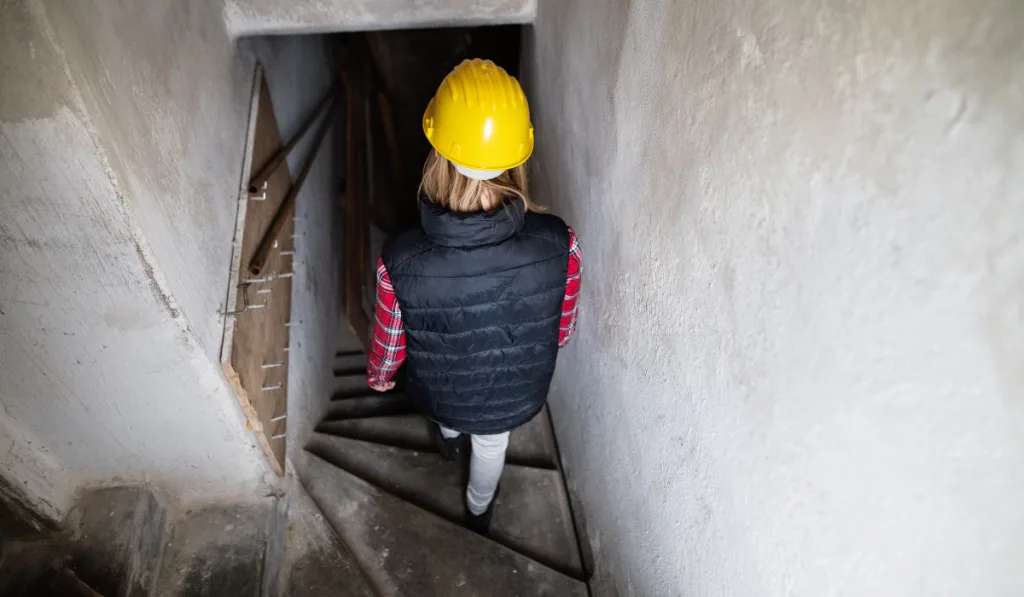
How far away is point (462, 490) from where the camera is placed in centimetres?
305

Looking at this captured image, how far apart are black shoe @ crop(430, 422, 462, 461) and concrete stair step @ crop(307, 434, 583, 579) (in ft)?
0.16

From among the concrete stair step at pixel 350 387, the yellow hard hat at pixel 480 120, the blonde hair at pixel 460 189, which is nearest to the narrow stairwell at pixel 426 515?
the concrete stair step at pixel 350 387

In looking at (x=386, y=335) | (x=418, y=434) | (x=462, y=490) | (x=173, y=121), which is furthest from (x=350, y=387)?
(x=173, y=121)

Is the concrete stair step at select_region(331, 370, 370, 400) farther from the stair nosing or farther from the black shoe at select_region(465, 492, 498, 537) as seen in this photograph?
the black shoe at select_region(465, 492, 498, 537)

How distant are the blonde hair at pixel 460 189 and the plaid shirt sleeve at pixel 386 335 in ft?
0.89

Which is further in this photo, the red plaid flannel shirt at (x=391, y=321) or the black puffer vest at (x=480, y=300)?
the red plaid flannel shirt at (x=391, y=321)

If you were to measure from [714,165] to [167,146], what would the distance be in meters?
1.49

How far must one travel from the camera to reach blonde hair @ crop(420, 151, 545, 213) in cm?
182

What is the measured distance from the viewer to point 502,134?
5.99 ft

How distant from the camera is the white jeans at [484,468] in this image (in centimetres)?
254

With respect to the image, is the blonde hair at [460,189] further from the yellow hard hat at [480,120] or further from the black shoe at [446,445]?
the black shoe at [446,445]

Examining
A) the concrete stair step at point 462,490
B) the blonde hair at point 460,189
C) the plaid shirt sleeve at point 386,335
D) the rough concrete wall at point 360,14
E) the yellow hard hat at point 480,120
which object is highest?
the rough concrete wall at point 360,14

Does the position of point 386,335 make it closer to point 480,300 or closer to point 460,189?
point 480,300

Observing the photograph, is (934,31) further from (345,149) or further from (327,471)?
(345,149)
